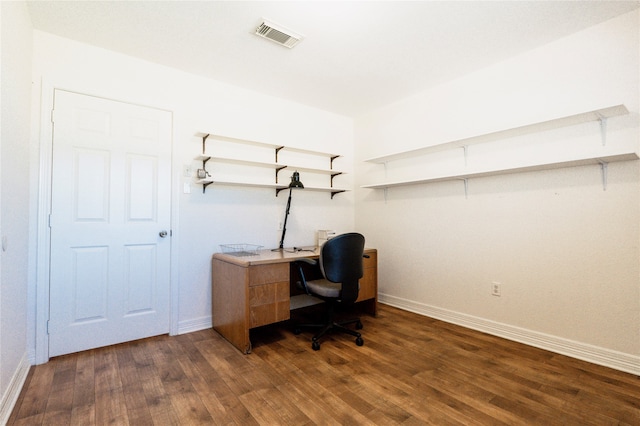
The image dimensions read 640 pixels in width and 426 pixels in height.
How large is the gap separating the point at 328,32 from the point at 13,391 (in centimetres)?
313

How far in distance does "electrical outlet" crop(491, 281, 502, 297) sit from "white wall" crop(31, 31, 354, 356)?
2.00 m

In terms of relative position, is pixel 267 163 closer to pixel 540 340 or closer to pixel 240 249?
pixel 240 249

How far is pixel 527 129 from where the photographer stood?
8.30 ft

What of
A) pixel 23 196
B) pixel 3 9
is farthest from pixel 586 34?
pixel 23 196

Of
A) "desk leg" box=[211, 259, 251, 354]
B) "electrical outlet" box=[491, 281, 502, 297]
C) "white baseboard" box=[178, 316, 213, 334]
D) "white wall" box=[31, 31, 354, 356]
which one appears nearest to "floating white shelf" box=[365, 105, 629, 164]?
"white wall" box=[31, 31, 354, 356]

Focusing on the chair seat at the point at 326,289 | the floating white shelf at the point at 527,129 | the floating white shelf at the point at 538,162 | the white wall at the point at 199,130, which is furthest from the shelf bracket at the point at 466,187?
the white wall at the point at 199,130

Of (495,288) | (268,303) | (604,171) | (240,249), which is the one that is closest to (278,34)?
(240,249)

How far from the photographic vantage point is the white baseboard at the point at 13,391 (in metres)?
1.58

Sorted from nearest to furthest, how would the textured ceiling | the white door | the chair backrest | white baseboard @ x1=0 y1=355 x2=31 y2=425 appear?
white baseboard @ x1=0 y1=355 x2=31 y2=425 → the textured ceiling → the white door → the chair backrest

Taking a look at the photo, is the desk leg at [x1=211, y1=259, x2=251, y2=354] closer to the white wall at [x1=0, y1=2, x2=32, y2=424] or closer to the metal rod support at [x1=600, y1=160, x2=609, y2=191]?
the white wall at [x1=0, y1=2, x2=32, y2=424]

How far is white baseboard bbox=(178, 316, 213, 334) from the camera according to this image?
2.83 metres

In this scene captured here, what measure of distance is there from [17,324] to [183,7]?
237 cm

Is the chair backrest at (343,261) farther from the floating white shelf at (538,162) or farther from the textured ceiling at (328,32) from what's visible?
the textured ceiling at (328,32)

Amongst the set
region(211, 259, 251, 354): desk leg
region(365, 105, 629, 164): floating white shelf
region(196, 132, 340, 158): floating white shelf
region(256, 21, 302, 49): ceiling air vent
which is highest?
region(256, 21, 302, 49): ceiling air vent
